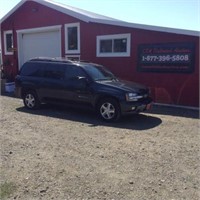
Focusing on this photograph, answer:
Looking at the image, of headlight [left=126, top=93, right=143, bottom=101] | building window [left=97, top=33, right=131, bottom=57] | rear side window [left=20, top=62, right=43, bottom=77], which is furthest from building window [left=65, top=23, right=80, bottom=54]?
headlight [left=126, top=93, right=143, bottom=101]

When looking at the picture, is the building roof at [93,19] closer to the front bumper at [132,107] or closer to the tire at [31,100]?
the front bumper at [132,107]

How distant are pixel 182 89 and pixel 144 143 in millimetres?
5590

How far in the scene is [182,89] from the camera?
38.2 feet

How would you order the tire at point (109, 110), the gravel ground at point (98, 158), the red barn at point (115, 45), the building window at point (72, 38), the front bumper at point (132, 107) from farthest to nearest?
1. the building window at point (72, 38)
2. the red barn at point (115, 45)
3. the tire at point (109, 110)
4. the front bumper at point (132, 107)
5. the gravel ground at point (98, 158)

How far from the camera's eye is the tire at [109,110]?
28.8 ft

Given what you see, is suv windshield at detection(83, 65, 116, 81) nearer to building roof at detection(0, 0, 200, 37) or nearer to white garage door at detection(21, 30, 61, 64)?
building roof at detection(0, 0, 200, 37)

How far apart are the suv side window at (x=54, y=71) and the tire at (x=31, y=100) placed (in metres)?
0.87

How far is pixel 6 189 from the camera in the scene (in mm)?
4348

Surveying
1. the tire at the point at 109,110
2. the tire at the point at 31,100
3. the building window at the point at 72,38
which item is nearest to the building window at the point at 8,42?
the building window at the point at 72,38

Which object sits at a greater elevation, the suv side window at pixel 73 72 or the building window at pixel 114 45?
the building window at pixel 114 45

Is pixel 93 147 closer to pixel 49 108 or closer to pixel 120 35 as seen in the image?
pixel 49 108

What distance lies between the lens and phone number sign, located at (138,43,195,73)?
11.3 m

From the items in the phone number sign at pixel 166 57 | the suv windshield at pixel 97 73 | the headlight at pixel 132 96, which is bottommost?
the headlight at pixel 132 96

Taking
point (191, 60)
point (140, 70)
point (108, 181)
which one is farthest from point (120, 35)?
point (108, 181)
